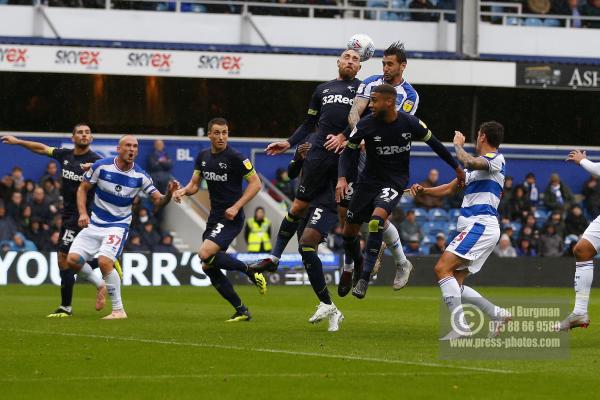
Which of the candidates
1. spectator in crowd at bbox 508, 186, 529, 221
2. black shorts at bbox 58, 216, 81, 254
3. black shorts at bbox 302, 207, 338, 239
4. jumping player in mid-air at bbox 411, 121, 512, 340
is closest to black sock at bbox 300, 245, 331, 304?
black shorts at bbox 302, 207, 338, 239

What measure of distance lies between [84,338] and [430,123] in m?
23.6

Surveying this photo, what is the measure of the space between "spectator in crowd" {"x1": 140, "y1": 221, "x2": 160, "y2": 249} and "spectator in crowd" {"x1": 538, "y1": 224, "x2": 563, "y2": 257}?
358 inches

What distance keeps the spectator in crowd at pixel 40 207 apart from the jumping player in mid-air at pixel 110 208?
36.9 feet

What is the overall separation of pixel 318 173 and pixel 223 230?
1914mm

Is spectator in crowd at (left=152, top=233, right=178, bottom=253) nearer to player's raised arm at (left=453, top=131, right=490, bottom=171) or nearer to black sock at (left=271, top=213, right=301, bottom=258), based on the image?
black sock at (left=271, top=213, right=301, bottom=258)

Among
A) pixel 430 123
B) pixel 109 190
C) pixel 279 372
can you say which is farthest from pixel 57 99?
pixel 279 372

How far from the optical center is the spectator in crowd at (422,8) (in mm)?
34750

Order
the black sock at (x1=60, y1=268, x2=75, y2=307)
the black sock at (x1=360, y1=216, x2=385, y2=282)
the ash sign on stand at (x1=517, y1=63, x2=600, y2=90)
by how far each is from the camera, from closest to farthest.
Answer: the black sock at (x1=360, y1=216, x2=385, y2=282) → the black sock at (x1=60, y1=268, x2=75, y2=307) → the ash sign on stand at (x1=517, y1=63, x2=600, y2=90)

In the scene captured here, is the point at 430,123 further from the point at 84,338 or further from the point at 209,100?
the point at 84,338

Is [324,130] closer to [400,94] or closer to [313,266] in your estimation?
[400,94]

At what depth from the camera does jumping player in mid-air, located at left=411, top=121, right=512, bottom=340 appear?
13.4m

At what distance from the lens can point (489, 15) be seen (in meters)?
35.2

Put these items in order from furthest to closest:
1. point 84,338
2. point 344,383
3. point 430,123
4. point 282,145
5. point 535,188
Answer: point 430,123, point 535,188, point 282,145, point 84,338, point 344,383

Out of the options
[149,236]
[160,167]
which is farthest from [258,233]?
[160,167]
